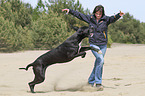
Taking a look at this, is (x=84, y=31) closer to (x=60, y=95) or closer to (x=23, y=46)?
(x=60, y=95)

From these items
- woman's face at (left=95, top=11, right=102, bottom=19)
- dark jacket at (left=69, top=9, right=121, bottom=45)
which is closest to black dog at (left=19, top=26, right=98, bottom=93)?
dark jacket at (left=69, top=9, right=121, bottom=45)

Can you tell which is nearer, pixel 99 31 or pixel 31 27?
pixel 99 31

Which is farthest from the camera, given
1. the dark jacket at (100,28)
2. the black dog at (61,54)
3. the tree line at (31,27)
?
the tree line at (31,27)

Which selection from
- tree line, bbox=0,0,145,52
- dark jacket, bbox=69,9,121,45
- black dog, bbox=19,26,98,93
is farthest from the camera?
tree line, bbox=0,0,145,52

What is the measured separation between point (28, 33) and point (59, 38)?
377 cm

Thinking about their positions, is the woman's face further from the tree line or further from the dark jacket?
the tree line

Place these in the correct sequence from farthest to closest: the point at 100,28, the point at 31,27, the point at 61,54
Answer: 1. the point at 31,27
2. the point at 100,28
3. the point at 61,54

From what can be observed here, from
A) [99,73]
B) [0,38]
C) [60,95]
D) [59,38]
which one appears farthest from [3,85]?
[59,38]

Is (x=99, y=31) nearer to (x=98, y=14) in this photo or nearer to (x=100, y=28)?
(x=100, y=28)

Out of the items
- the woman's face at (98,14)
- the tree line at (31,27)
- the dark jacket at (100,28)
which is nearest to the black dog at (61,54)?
the dark jacket at (100,28)

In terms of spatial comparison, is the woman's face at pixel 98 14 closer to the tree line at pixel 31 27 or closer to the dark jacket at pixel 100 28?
the dark jacket at pixel 100 28

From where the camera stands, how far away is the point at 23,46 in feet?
76.5

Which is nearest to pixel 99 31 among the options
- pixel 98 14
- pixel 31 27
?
pixel 98 14

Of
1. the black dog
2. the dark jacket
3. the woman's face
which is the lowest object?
the black dog
